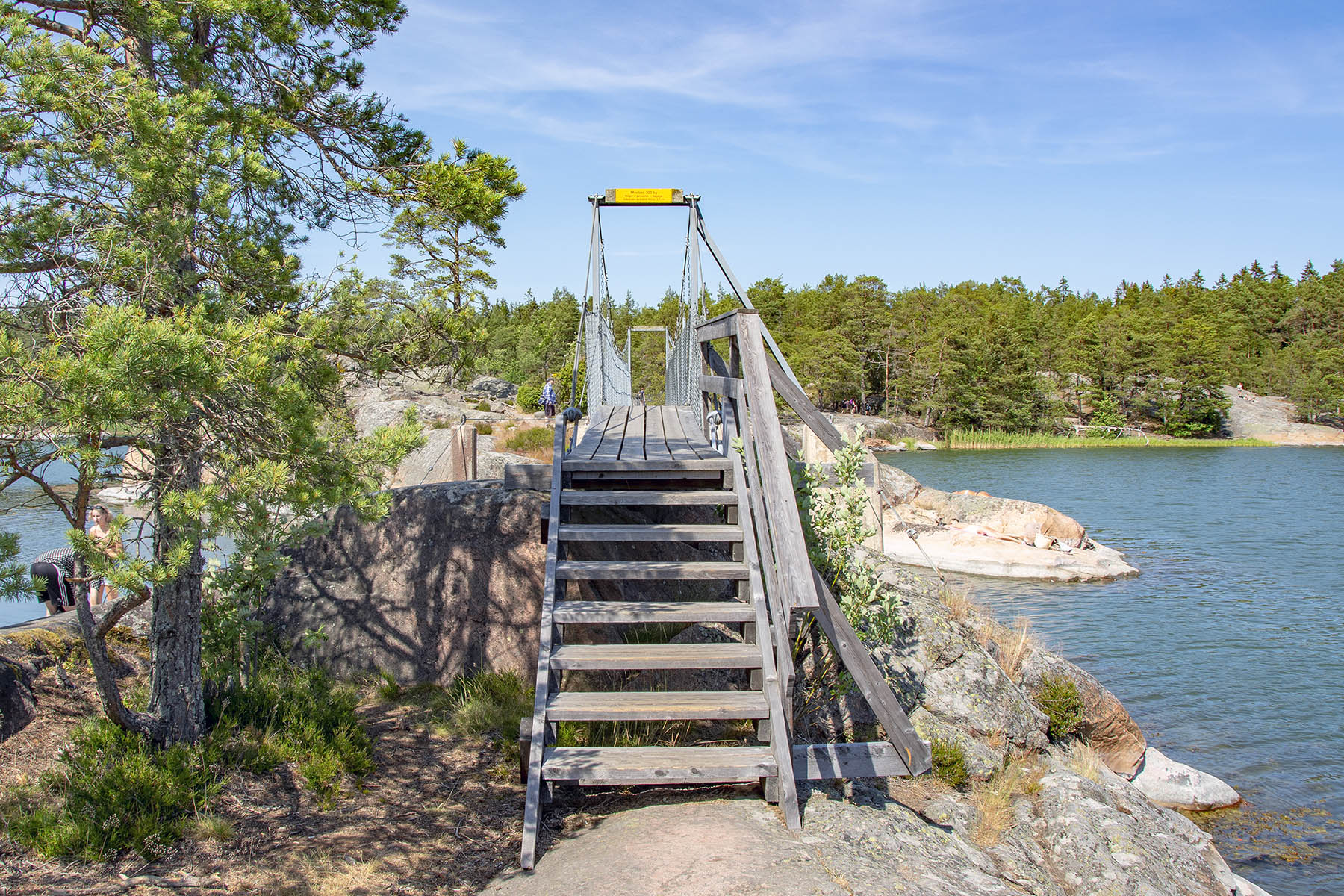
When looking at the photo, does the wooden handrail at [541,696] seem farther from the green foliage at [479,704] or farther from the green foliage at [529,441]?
the green foliage at [529,441]

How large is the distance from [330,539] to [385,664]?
116 cm

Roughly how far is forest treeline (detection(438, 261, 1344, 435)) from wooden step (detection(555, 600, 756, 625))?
45.1 metres

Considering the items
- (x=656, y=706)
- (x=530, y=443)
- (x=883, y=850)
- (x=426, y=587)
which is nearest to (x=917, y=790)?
(x=883, y=850)

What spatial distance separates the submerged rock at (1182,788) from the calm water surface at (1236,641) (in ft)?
0.59

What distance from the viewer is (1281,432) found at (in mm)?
58000

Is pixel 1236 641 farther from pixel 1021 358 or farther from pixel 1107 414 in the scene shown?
pixel 1107 414

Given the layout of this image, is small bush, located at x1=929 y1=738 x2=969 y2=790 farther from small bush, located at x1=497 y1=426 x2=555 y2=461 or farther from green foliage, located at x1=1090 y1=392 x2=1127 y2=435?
green foliage, located at x1=1090 y1=392 x2=1127 y2=435

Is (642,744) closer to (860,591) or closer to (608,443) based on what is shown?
(860,591)

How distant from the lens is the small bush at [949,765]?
5.07 m

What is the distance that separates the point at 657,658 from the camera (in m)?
4.49

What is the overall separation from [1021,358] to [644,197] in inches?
2242

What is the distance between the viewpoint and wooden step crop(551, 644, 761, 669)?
4.42 meters

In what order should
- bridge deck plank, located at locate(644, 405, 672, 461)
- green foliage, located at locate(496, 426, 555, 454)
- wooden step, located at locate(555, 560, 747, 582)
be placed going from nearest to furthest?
wooden step, located at locate(555, 560, 747, 582) → bridge deck plank, located at locate(644, 405, 672, 461) → green foliage, located at locate(496, 426, 555, 454)

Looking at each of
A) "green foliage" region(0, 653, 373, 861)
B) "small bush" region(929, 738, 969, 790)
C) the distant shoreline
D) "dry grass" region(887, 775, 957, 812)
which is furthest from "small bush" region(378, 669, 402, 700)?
the distant shoreline
